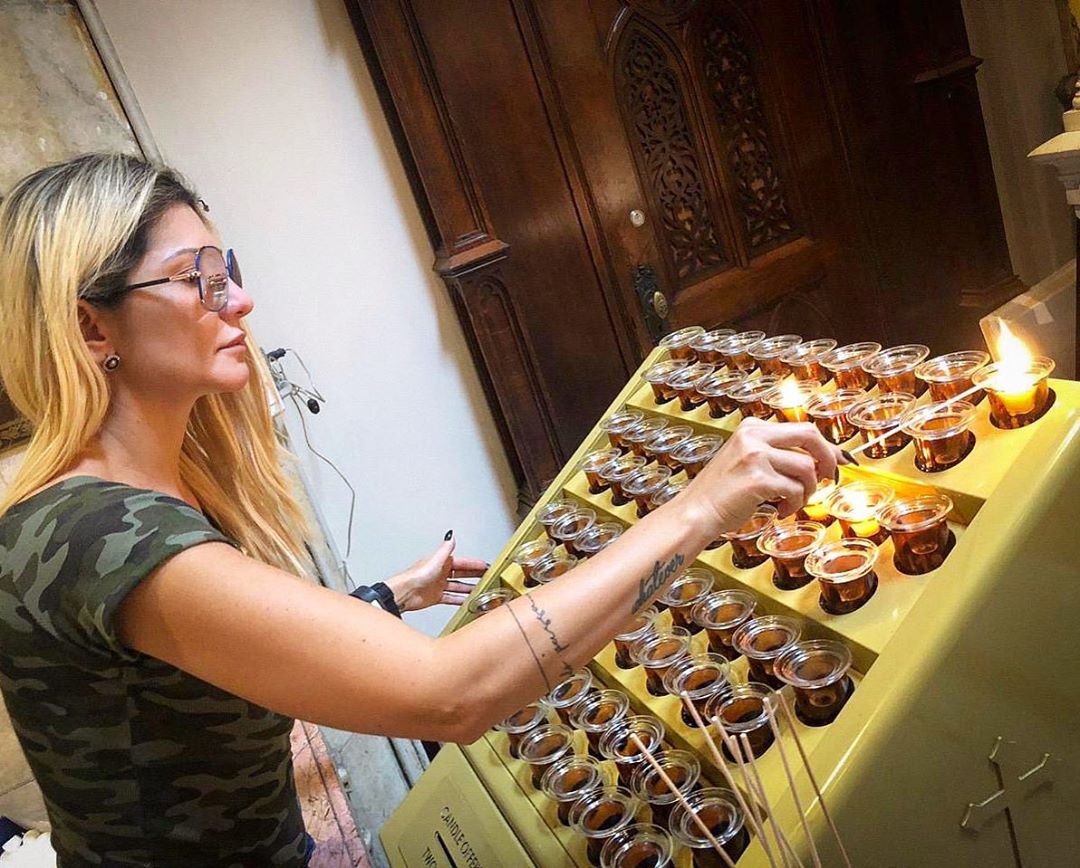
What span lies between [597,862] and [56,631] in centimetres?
78

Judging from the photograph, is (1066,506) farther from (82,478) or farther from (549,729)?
(82,478)

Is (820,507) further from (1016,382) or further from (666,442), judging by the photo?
(666,442)

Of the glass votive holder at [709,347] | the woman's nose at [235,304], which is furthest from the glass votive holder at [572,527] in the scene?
the woman's nose at [235,304]

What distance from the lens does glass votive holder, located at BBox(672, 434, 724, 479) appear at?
1507mm

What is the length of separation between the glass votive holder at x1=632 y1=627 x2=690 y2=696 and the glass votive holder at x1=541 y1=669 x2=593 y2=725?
107 mm

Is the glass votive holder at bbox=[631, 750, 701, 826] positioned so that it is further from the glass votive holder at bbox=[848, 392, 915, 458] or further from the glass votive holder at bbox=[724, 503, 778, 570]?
the glass votive holder at bbox=[848, 392, 915, 458]

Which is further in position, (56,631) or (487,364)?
(487,364)

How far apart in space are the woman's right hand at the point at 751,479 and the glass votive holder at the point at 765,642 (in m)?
0.17

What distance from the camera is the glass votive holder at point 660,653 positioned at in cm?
127

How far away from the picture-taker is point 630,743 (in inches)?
48.4

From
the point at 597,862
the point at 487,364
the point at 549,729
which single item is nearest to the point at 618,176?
the point at 487,364

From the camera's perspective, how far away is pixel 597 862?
1.20m

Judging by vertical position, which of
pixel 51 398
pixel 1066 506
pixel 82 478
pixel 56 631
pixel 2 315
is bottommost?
pixel 1066 506

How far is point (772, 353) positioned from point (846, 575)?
62 centimetres
